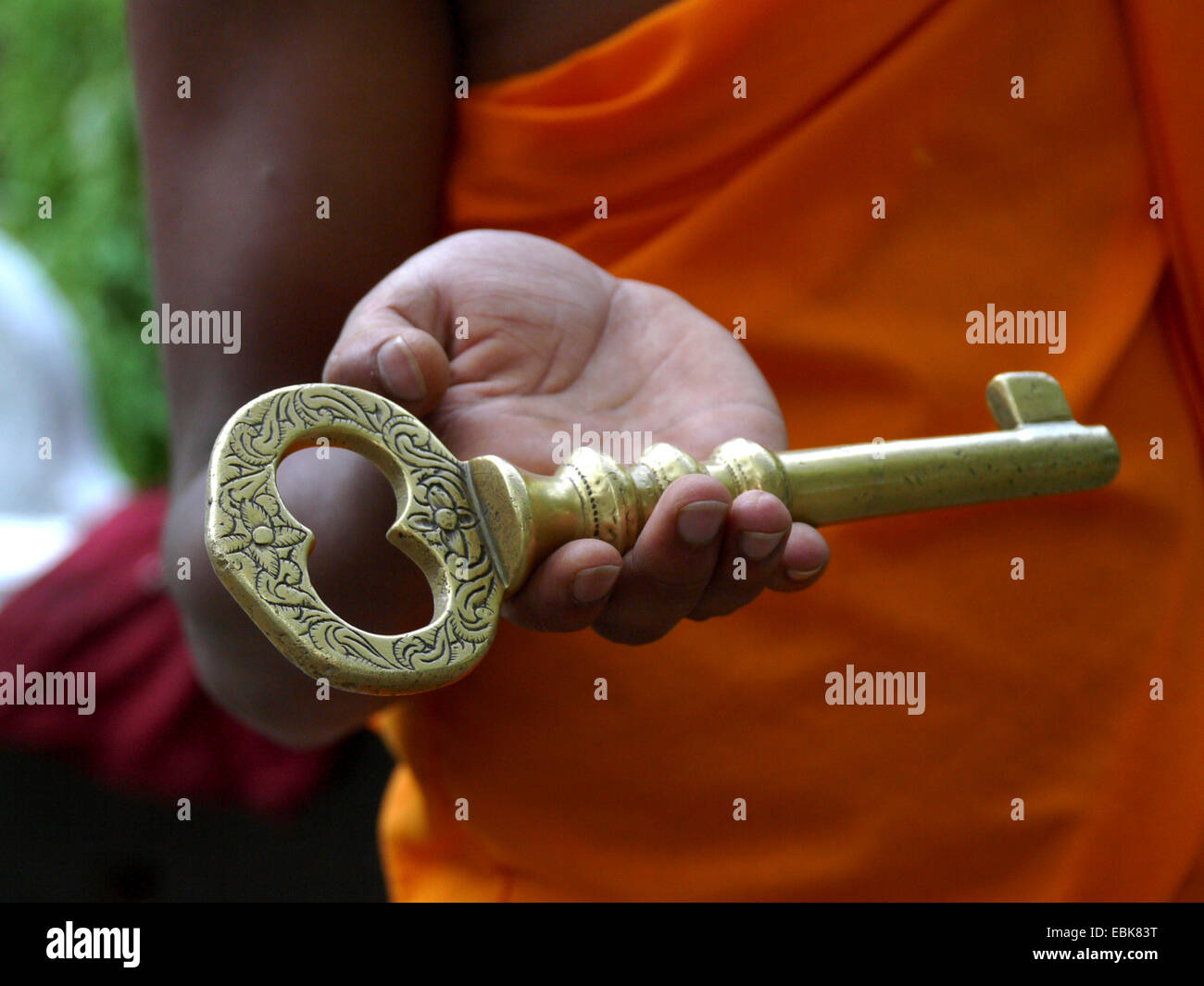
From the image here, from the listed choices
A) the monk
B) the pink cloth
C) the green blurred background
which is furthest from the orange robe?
the green blurred background

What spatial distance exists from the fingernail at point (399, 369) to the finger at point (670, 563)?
156mm

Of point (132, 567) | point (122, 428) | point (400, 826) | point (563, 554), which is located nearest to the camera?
point (563, 554)

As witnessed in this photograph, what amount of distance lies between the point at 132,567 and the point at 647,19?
151 cm

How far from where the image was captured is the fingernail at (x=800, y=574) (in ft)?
2.30

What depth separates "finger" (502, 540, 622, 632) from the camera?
63 centimetres

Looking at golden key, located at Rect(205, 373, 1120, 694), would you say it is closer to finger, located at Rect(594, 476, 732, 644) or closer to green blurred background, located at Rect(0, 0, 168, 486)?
finger, located at Rect(594, 476, 732, 644)

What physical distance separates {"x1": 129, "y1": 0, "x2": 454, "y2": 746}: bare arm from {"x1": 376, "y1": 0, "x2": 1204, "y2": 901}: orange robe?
7cm

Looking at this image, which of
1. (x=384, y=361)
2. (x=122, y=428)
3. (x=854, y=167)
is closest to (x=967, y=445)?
(x=854, y=167)

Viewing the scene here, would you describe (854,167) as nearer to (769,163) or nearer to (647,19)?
(769,163)

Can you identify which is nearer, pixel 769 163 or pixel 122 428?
pixel 769 163

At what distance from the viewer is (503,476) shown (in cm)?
64

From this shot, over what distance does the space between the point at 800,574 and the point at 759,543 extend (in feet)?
0.19

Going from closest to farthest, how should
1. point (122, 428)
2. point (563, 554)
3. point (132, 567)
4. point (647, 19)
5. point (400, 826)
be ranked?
point (563, 554) < point (647, 19) < point (400, 826) < point (132, 567) < point (122, 428)

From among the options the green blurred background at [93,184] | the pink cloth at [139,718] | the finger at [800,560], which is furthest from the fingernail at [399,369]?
the green blurred background at [93,184]
